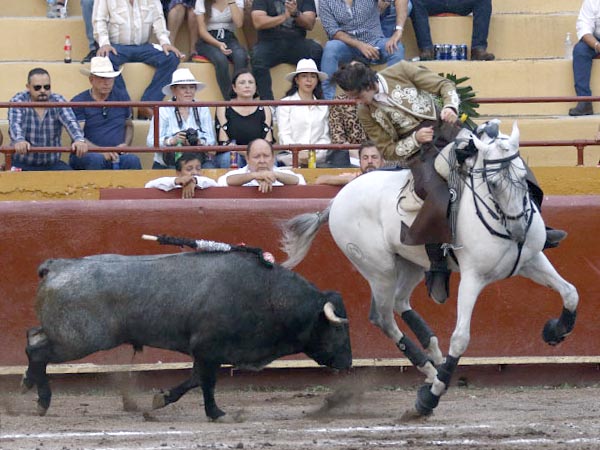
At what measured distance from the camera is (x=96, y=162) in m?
11.8

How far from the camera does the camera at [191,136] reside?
11.5m

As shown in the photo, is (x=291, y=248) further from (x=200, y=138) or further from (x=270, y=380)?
(x=200, y=138)

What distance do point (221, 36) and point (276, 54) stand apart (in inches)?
21.8

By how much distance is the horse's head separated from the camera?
7867 millimetres

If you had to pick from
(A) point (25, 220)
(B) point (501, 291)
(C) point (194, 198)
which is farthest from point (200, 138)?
(B) point (501, 291)

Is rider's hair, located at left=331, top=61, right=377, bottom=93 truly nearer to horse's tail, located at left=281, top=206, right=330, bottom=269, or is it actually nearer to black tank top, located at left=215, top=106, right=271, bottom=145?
horse's tail, located at left=281, top=206, right=330, bottom=269

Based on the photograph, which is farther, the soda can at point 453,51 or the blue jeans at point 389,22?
the soda can at point 453,51

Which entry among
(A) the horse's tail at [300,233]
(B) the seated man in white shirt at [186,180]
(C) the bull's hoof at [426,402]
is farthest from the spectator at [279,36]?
(C) the bull's hoof at [426,402]

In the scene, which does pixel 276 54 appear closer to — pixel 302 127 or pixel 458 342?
pixel 302 127

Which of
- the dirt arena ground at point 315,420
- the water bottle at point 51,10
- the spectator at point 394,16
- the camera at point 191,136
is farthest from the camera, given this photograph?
the water bottle at point 51,10

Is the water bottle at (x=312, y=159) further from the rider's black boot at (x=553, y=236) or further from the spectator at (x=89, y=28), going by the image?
the rider's black boot at (x=553, y=236)

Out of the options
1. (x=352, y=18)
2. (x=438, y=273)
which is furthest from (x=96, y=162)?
(x=438, y=273)

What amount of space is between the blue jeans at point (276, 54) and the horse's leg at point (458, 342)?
5.32m

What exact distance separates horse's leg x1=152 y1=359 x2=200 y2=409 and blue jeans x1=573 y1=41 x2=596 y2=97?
21.5 feet
